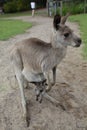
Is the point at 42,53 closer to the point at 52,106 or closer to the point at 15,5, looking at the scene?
the point at 52,106

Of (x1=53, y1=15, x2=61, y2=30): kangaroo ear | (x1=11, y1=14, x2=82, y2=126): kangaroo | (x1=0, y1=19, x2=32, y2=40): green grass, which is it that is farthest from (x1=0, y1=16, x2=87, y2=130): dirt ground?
(x1=0, y1=19, x2=32, y2=40): green grass

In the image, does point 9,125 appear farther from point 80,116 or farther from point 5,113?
point 80,116

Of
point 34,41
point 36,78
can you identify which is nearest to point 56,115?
point 36,78

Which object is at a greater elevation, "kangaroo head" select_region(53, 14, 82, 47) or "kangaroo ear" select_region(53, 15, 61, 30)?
"kangaroo ear" select_region(53, 15, 61, 30)

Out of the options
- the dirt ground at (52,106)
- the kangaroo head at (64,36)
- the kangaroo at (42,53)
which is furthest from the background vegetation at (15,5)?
the kangaroo head at (64,36)

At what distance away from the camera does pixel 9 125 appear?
3902 mm

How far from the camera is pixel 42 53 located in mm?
3768

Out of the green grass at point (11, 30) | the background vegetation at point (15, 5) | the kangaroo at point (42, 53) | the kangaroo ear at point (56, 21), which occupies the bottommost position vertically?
the background vegetation at point (15, 5)

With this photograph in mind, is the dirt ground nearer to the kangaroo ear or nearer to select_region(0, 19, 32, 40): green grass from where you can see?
the kangaroo ear

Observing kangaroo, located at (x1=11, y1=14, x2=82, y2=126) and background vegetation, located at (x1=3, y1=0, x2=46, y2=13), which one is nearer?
kangaroo, located at (x1=11, y1=14, x2=82, y2=126)

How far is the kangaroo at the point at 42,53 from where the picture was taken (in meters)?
3.47

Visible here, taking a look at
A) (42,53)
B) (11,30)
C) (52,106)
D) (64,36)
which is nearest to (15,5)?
(11,30)

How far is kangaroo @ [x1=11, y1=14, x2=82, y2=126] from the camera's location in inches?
137

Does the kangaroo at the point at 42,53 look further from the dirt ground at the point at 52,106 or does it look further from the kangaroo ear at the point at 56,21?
the dirt ground at the point at 52,106
